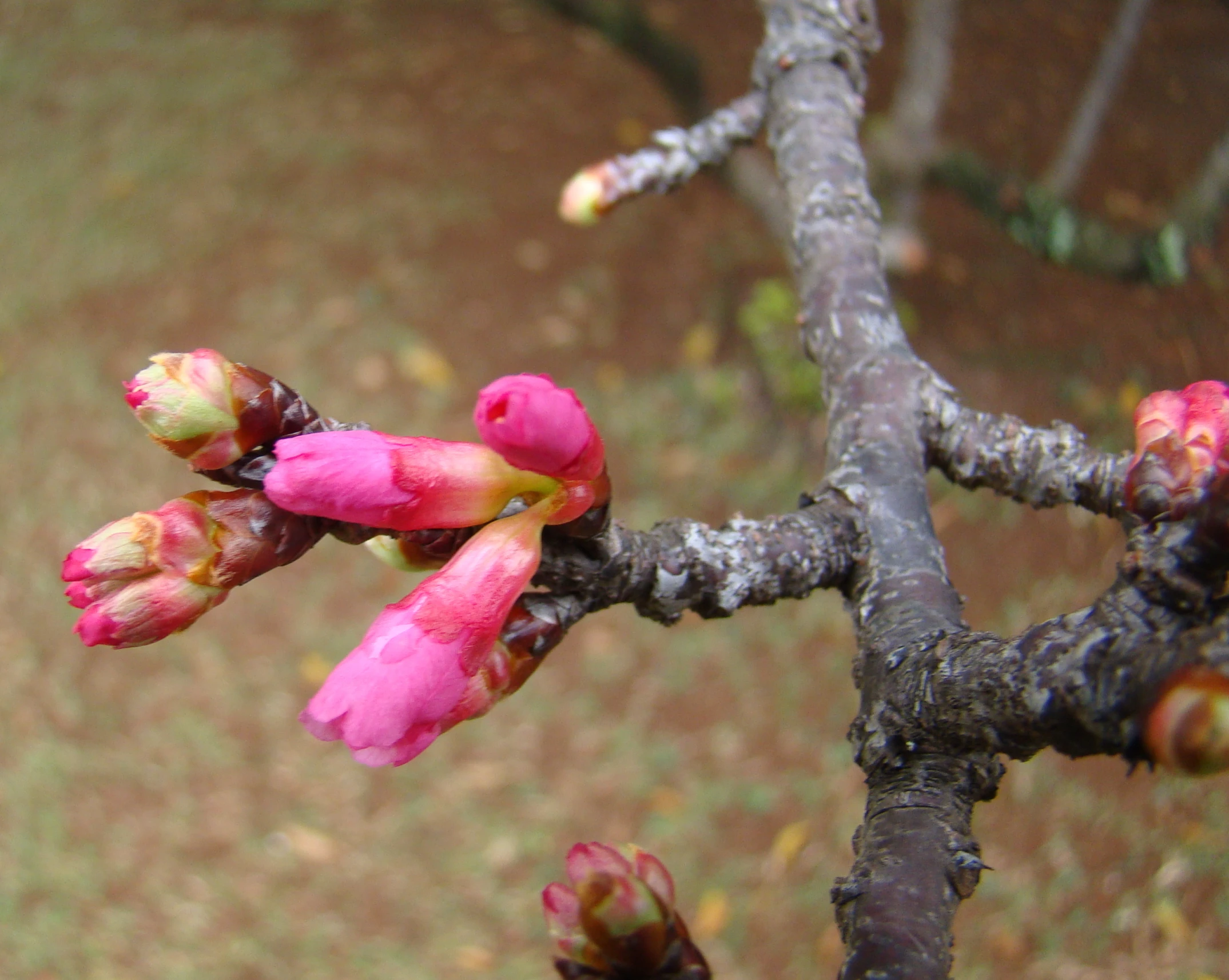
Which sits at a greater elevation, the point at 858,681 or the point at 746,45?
the point at 746,45

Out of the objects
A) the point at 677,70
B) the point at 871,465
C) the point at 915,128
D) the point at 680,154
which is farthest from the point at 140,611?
the point at 677,70

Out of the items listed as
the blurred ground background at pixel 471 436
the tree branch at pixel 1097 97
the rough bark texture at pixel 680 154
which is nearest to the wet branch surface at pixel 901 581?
the rough bark texture at pixel 680 154

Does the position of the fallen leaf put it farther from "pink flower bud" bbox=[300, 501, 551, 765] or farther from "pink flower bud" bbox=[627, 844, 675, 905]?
"pink flower bud" bbox=[300, 501, 551, 765]

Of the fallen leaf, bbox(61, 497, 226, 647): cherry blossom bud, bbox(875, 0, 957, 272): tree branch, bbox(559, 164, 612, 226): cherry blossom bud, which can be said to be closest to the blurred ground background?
the fallen leaf

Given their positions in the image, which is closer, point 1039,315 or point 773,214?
point 773,214

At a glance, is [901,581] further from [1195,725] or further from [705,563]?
[1195,725]

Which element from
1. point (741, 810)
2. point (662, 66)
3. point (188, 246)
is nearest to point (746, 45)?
point (662, 66)

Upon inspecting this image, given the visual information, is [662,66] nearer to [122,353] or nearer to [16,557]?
[122,353]
